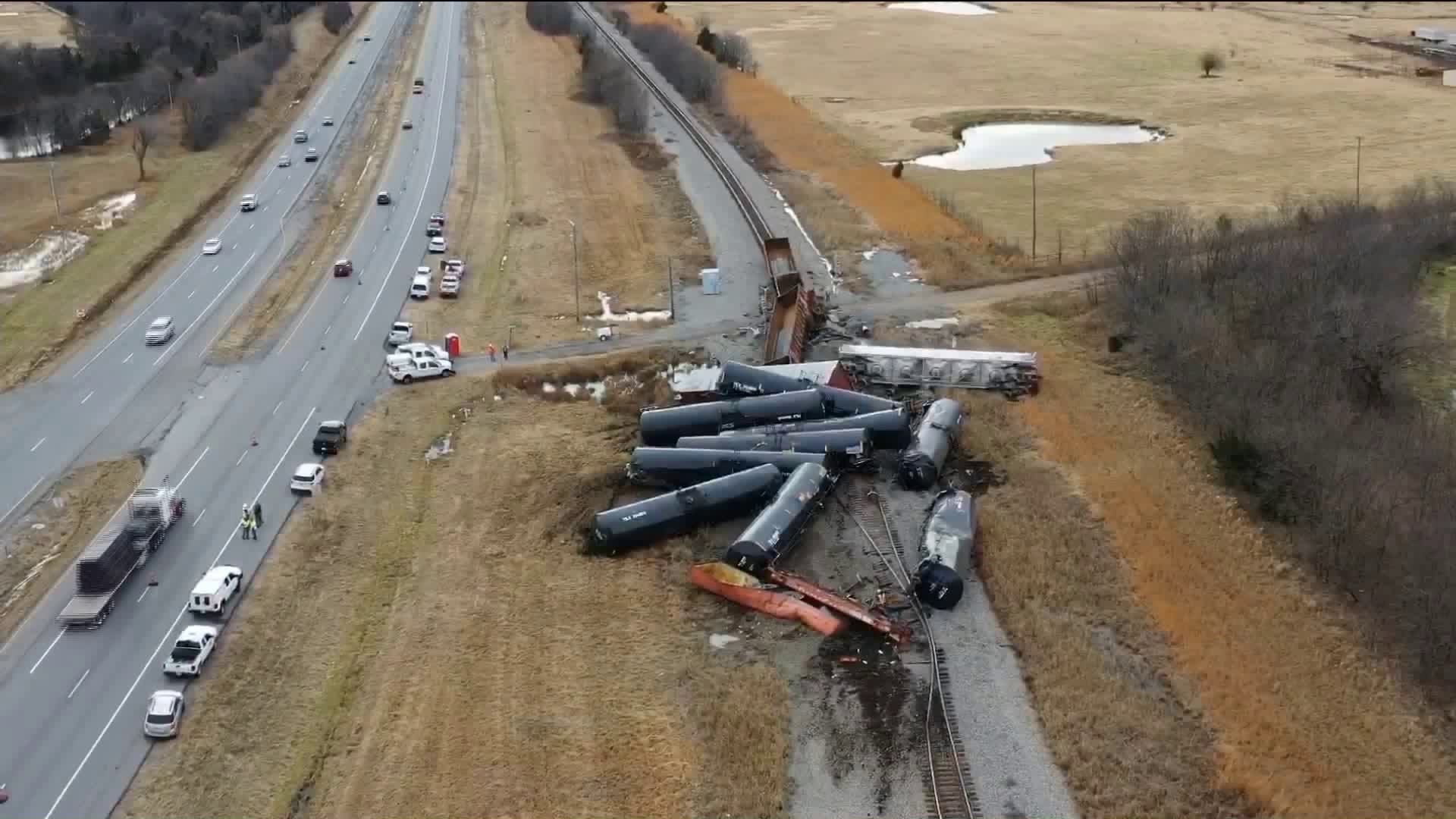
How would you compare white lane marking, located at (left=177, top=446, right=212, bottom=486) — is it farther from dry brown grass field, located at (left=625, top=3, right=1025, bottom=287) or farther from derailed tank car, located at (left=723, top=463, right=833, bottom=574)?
dry brown grass field, located at (left=625, top=3, right=1025, bottom=287)

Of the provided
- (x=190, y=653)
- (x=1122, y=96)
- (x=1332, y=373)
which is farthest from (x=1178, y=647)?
(x=1122, y=96)

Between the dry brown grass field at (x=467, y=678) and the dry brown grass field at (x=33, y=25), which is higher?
the dry brown grass field at (x=33, y=25)

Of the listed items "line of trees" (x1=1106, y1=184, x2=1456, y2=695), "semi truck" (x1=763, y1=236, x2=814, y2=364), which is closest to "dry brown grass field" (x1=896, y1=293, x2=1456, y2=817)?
"line of trees" (x1=1106, y1=184, x2=1456, y2=695)

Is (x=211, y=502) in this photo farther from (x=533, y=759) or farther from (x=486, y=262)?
(x=486, y=262)

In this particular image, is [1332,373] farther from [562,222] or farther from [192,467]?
[562,222]

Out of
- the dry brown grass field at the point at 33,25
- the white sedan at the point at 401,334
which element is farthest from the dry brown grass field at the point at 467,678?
the dry brown grass field at the point at 33,25

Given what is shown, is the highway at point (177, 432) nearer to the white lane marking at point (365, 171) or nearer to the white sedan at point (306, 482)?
the white sedan at point (306, 482)

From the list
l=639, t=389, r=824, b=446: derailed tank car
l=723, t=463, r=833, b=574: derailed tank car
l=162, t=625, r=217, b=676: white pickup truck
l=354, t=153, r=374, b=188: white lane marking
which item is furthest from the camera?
l=354, t=153, r=374, b=188: white lane marking
